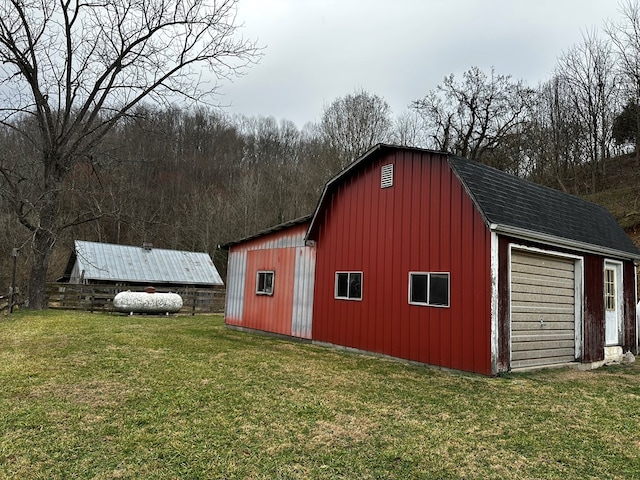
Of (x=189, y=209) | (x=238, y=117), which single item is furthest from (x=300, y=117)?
(x=189, y=209)

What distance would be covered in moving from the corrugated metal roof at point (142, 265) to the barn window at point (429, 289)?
1507cm

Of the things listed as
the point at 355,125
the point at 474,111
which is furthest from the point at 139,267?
the point at 474,111

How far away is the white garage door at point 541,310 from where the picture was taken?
7.71m

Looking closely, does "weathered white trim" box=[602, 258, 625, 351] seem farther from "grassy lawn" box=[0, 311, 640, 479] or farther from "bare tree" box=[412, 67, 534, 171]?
"bare tree" box=[412, 67, 534, 171]

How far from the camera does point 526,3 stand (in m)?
11.0

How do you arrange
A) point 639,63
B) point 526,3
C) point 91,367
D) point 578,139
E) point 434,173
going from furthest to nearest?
point 578,139
point 639,63
point 526,3
point 434,173
point 91,367

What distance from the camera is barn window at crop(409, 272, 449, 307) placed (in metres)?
7.79

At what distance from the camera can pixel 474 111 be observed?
2939 centimetres

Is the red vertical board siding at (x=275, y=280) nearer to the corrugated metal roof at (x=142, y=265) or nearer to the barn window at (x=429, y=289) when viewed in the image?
the barn window at (x=429, y=289)

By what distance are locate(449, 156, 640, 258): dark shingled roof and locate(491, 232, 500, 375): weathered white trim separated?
421mm

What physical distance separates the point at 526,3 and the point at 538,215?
6.26 m

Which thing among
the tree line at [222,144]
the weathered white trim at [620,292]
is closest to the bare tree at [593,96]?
the tree line at [222,144]

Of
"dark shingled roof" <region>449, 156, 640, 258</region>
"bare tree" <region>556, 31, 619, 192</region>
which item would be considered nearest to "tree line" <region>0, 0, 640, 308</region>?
"bare tree" <region>556, 31, 619, 192</region>

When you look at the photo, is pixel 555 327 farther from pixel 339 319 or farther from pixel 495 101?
pixel 495 101
